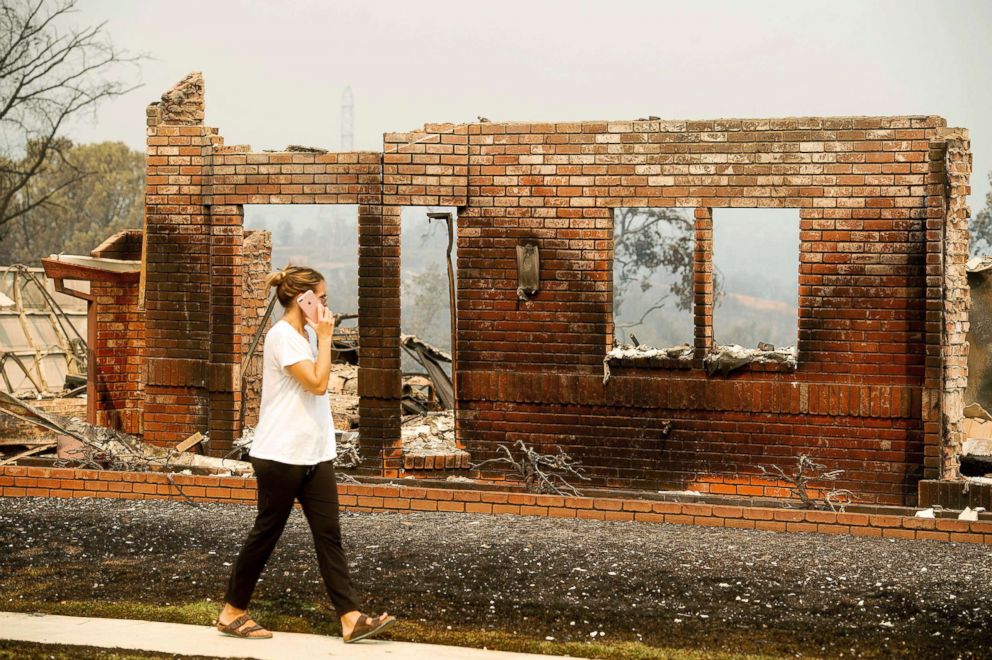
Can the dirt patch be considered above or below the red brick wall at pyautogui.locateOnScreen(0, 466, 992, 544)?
below

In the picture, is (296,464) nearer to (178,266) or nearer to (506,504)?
(506,504)

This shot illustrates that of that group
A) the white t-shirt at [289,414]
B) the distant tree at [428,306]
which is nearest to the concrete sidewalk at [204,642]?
the white t-shirt at [289,414]

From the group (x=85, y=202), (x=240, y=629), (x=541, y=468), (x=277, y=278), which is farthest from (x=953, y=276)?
(x=85, y=202)

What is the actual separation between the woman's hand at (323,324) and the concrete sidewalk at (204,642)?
1.43 metres

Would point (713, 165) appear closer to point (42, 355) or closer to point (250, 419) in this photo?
point (250, 419)

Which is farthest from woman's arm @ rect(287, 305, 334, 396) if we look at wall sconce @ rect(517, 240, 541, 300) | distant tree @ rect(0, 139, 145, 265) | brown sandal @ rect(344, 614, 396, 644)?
distant tree @ rect(0, 139, 145, 265)

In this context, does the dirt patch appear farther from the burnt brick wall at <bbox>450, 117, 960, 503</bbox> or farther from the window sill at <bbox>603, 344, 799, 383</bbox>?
the window sill at <bbox>603, 344, 799, 383</bbox>

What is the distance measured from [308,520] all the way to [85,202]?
6573 cm

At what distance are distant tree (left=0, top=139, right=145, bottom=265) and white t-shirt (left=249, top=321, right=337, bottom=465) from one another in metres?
59.6

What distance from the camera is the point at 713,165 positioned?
438 inches

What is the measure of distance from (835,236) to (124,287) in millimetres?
6894

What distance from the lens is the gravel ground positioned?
6531 millimetres

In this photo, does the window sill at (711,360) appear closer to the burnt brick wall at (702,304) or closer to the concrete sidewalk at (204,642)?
the burnt brick wall at (702,304)

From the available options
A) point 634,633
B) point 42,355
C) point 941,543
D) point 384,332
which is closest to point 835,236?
point 941,543
